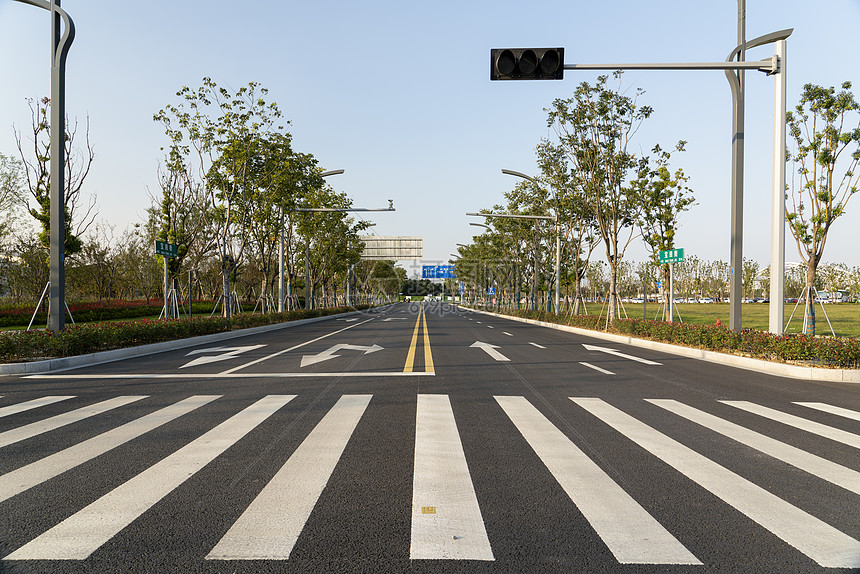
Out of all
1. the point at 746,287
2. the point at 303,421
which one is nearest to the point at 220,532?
the point at 303,421

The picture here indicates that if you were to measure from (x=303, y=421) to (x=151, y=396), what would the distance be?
311 cm

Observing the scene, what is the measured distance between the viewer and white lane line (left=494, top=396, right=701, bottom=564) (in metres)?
3.06

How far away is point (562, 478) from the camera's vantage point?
14.2ft

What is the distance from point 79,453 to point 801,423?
26.0 ft


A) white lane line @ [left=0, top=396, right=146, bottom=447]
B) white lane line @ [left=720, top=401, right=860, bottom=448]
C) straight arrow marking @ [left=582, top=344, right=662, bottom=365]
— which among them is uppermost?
white lane line @ [left=720, top=401, right=860, bottom=448]

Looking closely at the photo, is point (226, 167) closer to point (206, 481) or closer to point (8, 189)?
point (8, 189)

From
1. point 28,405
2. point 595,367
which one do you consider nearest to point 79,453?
point 28,405

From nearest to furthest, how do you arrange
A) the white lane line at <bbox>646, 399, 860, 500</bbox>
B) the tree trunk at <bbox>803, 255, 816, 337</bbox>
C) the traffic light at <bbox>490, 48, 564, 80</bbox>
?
the white lane line at <bbox>646, 399, 860, 500</bbox>, the traffic light at <bbox>490, 48, 564, 80</bbox>, the tree trunk at <bbox>803, 255, 816, 337</bbox>

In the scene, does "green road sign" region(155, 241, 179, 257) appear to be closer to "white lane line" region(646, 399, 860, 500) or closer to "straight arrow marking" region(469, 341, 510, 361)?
"straight arrow marking" region(469, 341, 510, 361)

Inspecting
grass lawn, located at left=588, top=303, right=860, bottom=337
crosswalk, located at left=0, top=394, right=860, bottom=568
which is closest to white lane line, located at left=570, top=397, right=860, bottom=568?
crosswalk, located at left=0, top=394, right=860, bottom=568

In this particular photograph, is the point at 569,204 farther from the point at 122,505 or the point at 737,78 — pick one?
the point at 122,505

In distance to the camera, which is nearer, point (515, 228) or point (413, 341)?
point (413, 341)

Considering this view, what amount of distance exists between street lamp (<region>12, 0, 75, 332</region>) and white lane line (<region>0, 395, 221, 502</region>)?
784 cm

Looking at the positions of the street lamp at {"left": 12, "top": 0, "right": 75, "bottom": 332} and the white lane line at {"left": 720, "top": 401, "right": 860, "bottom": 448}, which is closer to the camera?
the white lane line at {"left": 720, "top": 401, "right": 860, "bottom": 448}
